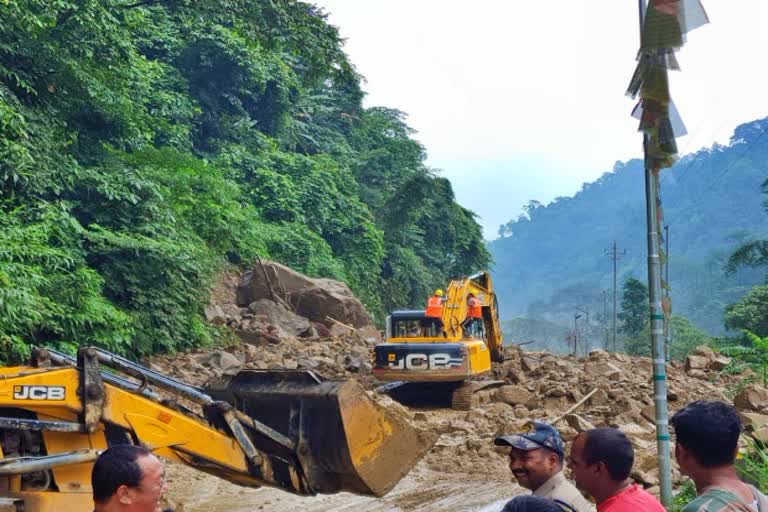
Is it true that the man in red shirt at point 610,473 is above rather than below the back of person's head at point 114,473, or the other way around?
below

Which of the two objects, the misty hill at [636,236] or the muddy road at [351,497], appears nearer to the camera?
the muddy road at [351,497]

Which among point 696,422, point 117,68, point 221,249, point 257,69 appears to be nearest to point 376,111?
point 257,69

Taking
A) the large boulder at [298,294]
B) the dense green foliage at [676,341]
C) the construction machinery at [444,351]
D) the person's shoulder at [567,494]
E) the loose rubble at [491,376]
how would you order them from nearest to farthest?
the person's shoulder at [567,494] < the loose rubble at [491,376] < the construction machinery at [444,351] < the large boulder at [298,294] < the dense green foliage at [676,341]

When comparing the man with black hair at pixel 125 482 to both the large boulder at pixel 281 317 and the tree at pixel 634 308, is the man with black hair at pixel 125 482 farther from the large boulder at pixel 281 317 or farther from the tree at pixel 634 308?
the tree at pixel 634 308

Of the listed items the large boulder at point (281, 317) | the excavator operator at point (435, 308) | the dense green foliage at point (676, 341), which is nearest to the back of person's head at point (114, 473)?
the excavator operator at point (435, 308)

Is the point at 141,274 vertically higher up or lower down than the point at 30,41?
lower down

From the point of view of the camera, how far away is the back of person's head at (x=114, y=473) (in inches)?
103

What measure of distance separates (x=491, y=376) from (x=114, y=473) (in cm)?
1613

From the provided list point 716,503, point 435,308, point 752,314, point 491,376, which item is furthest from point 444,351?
point 752,314

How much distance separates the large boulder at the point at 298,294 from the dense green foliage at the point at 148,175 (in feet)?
4.13

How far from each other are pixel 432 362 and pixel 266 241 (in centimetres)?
1426

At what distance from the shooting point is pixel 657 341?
6.15m

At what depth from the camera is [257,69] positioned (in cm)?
3256

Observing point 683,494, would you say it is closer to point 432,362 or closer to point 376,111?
point 432,362
